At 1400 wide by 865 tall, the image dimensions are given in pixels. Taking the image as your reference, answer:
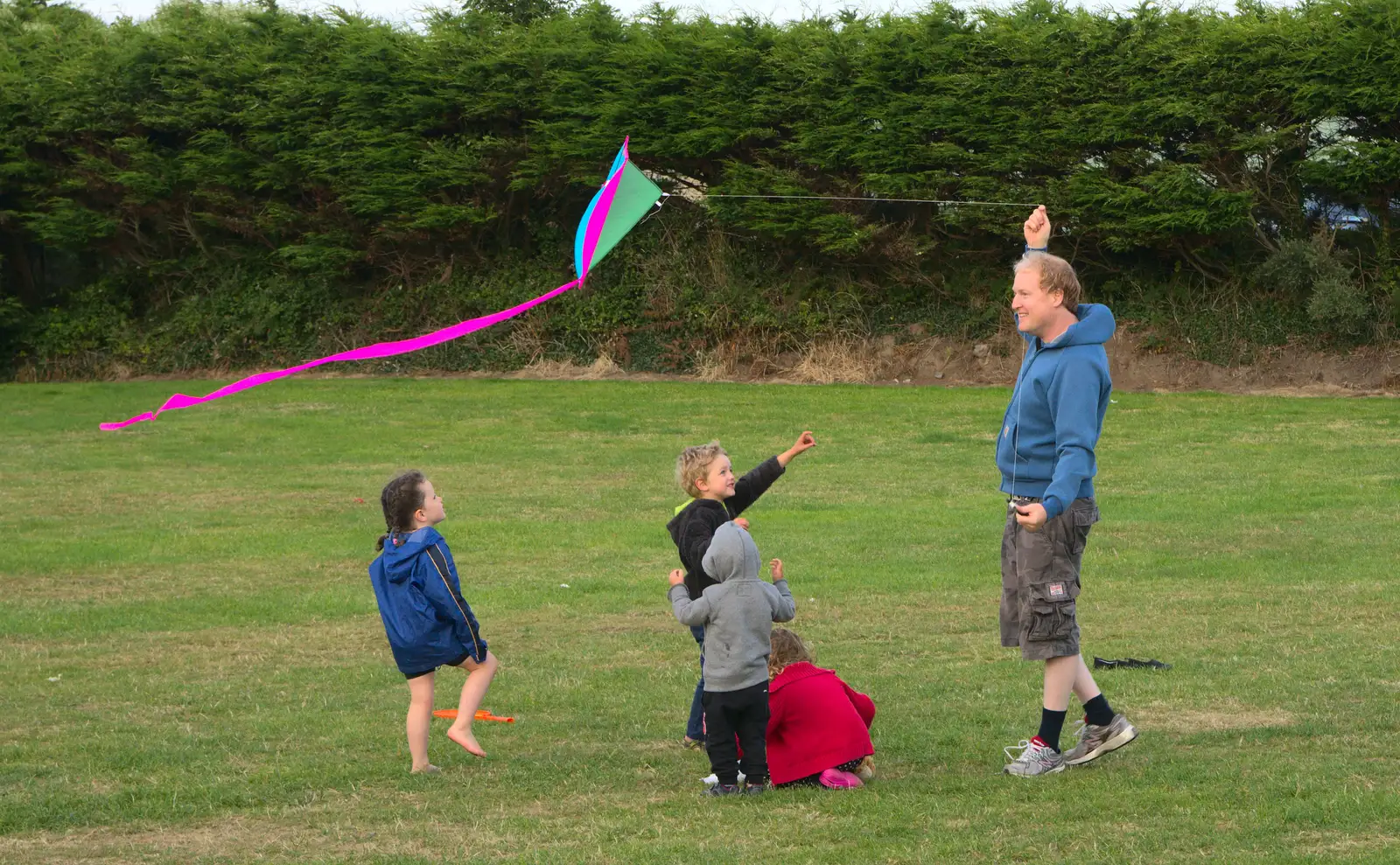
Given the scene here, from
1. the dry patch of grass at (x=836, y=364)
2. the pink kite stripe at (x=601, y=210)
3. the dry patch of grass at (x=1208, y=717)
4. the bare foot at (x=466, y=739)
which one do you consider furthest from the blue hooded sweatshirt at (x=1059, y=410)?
the dry patch of grass at (x=836, y=364)

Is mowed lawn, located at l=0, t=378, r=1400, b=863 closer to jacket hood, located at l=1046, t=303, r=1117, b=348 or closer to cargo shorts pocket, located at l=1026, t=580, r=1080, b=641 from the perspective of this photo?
cargo shorts pocket, located at l=1026, t=580, r=1080, b=641

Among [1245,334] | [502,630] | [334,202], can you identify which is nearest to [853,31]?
[1245,334]

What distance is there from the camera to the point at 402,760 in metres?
5.67

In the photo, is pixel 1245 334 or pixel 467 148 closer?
pixel 1245 334

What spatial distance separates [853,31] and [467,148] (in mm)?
5560

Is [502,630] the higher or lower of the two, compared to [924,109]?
lower

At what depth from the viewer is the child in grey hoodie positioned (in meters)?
5.03

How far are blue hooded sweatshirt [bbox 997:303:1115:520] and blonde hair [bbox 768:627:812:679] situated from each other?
99 centimetres

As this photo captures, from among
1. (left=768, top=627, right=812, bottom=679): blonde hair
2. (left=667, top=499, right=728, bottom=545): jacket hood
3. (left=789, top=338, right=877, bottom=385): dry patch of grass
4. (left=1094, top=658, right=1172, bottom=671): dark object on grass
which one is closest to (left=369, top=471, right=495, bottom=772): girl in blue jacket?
(left=667, top=499, right=728, bottom=545): jacket hood

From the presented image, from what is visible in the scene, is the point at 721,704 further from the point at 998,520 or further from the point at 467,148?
the point at 467,148

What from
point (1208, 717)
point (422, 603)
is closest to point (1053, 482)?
point (1208, 717)

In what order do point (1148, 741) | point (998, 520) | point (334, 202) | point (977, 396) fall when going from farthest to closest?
point (334, 202)
point (977, 396)
point (998, 520)
point (1148, 741)

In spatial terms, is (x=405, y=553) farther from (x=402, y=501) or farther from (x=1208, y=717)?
(x=1208, y=717)

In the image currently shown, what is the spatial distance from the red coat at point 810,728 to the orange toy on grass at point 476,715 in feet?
5.14
